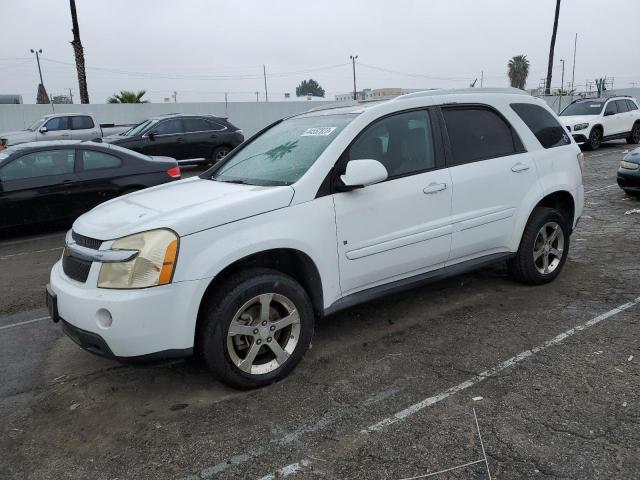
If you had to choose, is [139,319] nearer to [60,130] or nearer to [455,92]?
[455,92]

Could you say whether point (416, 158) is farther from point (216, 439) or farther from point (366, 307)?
point (216, 439)

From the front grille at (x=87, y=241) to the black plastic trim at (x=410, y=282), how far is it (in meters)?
1.51

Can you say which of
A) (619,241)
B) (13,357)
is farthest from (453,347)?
(619,241)

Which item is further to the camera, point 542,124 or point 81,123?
point 81,123

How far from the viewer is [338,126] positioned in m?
4.02

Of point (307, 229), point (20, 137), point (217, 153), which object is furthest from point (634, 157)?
point (20, 137)

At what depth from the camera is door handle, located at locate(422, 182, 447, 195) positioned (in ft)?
13.4

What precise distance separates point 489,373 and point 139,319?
7.27 feet

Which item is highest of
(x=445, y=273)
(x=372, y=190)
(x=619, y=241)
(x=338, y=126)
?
(x=338, y=126)

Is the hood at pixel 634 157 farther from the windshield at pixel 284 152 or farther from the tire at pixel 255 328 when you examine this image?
the tire at pixel 255 328

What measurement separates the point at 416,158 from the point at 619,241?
3940mm

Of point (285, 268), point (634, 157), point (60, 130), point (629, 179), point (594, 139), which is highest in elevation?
point (60, 130)

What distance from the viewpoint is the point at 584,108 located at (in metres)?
18.0

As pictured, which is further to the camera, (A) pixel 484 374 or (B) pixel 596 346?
(B) pixel 596 346
